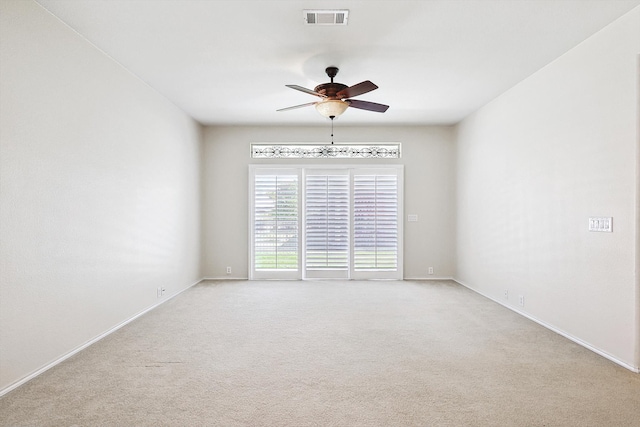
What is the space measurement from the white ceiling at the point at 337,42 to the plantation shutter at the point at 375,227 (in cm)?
193

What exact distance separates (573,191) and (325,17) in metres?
2.78

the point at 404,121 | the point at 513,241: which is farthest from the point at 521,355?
the point at 404,121

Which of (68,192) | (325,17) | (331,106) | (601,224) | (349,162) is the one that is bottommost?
(601,224)

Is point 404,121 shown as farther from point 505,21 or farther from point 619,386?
point 619,386

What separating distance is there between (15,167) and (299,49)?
2.46 meters

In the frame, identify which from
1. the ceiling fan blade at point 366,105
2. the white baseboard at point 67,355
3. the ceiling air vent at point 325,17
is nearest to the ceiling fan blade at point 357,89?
the ceiling fan blade at point 366,105

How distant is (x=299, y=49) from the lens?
333cm

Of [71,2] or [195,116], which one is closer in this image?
[71,2]

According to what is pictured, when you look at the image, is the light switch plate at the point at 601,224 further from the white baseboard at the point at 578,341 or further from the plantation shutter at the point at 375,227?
the plantation shutter at the point at 375,227

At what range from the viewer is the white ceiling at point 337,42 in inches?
105

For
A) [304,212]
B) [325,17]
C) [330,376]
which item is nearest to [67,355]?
[330,376]

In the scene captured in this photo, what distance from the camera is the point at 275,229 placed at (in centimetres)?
623

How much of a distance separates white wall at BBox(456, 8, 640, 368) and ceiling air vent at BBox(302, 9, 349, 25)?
87.4 inches

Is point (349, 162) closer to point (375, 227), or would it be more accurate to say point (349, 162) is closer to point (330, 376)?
point (375, 227)
